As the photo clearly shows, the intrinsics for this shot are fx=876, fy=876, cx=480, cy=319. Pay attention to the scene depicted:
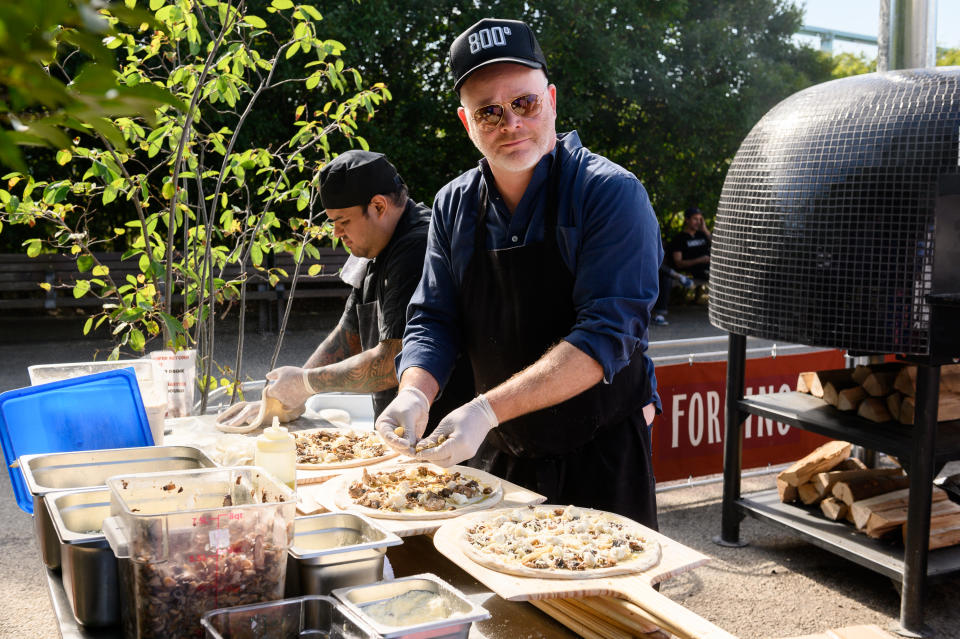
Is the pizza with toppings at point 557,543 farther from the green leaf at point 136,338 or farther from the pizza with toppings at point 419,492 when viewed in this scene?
the green leaf at point 136,338

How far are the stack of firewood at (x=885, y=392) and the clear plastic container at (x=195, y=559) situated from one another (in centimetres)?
350

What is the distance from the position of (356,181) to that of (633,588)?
7.23 feet

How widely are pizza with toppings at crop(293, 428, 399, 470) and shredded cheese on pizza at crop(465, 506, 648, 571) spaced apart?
701mm

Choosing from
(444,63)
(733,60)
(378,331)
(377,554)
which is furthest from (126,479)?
(733,60)

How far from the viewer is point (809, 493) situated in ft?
15.9

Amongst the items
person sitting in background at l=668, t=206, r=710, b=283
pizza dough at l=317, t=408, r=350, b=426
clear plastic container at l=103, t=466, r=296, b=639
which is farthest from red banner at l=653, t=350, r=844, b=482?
person sitting in background at l=668, t=206, r=710, b=283

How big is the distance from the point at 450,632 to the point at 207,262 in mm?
3253

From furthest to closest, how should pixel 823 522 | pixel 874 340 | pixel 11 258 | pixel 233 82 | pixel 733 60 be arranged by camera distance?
pixel 733 60 → pixel 11 258 → pixel 823 522 → pixel 233 82 → pixel 874 340

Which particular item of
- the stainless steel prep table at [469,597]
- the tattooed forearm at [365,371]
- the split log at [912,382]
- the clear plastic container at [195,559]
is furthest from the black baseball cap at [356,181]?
the split log at [912,382]

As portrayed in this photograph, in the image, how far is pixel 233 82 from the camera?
13.9ft

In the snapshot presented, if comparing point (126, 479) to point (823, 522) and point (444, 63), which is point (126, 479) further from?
point (444, 63)

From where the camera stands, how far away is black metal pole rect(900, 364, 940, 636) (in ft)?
12.0

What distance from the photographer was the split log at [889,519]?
4230 millimetres

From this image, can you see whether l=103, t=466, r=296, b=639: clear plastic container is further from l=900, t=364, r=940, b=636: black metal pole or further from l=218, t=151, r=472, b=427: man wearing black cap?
l=900, t=364, r=940, b=636: black metal pole
